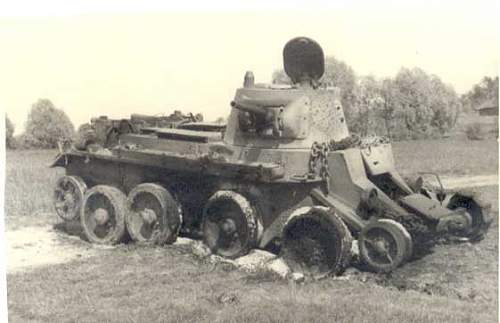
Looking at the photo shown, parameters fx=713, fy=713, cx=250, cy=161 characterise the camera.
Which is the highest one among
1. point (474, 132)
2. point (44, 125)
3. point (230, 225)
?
point (44, 125)

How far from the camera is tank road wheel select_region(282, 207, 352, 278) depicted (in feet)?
30.9

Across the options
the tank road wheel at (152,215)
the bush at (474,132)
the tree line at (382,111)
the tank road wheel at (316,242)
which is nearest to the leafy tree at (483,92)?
the tank road wheel at (316,242)

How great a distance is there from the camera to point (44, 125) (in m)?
14.6

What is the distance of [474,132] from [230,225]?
6292 millimetres

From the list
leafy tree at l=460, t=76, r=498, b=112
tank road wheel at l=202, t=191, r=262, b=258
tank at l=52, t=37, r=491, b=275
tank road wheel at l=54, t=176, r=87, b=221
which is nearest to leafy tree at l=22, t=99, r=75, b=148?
tank road wheel at l=54, t=176, r=87, b=221

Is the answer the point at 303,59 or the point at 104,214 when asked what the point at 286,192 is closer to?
the point at 303,59

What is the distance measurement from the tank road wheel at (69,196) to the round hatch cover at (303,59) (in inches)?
179

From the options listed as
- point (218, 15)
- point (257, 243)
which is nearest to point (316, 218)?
point (257, 243)

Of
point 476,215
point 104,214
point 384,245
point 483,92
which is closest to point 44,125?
point 104,214

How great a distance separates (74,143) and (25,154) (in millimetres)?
3369

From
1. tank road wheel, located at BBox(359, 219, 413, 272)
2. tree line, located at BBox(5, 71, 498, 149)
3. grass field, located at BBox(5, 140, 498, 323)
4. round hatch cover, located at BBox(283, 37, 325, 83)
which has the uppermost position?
round hatch cover, located at BBox(283, 37, 325, 83)

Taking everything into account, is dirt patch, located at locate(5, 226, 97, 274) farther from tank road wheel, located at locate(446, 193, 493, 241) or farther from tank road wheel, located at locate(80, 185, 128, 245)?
tank road wheel, located at locate(446, 193, 493, 241)

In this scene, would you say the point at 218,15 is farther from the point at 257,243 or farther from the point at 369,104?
the point at 369,104

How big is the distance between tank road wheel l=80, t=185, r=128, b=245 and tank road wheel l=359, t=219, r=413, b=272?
4331mm
